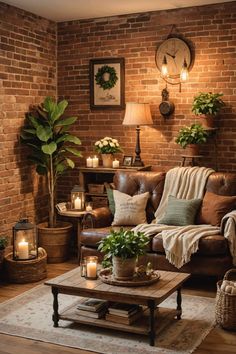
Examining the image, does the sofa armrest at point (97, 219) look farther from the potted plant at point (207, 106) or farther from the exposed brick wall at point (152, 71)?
the potted plant at point (207, 106)

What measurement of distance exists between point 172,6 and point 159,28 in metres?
0.31

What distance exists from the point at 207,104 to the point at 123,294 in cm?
259

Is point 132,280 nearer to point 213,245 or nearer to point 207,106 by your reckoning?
point 213,245

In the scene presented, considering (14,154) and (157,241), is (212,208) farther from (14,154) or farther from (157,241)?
(14,154)

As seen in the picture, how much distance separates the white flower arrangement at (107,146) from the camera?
19.9ft

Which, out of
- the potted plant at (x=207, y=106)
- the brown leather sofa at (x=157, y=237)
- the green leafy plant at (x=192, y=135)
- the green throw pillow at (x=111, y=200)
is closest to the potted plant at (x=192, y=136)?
the green leafy plant at (x=192, y=135)

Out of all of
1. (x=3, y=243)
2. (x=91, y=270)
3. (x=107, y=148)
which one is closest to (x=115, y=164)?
(x=107, y=148)

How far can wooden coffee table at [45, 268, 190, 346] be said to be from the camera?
3.64 m

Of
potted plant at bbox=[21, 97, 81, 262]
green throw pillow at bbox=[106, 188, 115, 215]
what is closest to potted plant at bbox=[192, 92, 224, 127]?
green throw pillow at bbox=[106, 188, 115, 215]

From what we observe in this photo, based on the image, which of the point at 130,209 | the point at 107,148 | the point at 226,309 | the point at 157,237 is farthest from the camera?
the point at 107,148

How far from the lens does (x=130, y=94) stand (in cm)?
625

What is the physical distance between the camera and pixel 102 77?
20.9 ft

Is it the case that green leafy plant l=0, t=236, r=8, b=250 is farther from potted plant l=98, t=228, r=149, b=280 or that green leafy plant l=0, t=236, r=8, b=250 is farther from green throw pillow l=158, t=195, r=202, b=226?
potted plant l=98, t=228, r=149, b=280

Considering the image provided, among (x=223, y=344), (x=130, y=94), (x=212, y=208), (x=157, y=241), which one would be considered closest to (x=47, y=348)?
(x=223, y=344)
